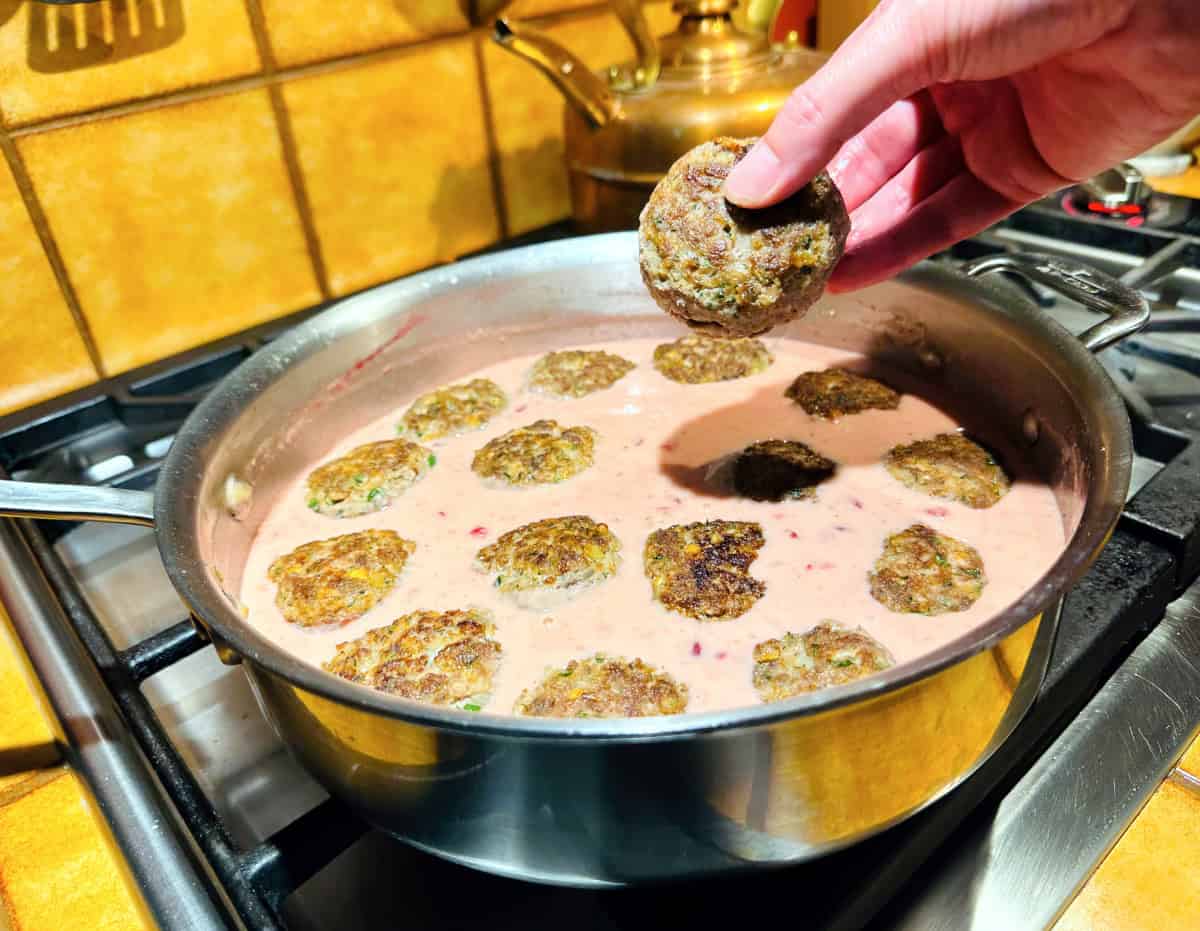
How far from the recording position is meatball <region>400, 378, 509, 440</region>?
148cm

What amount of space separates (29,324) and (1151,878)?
169cm

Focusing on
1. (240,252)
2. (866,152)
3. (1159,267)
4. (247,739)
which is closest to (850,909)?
(247,739)

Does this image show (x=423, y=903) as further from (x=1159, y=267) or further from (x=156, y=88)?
(x=1159, y=267)

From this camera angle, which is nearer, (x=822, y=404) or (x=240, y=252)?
(x=822, y=404)

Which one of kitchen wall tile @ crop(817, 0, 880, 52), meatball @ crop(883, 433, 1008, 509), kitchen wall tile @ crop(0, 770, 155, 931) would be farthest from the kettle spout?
kitchen wall tile @ crop(0, 770, 155, 931)

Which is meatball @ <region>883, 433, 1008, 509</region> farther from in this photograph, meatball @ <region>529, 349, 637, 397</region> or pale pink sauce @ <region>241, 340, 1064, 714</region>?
meatball @ <region>529, 349, 637, 397</region>

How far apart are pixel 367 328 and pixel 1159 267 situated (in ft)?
4.26

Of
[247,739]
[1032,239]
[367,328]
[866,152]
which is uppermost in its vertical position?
[866,152]

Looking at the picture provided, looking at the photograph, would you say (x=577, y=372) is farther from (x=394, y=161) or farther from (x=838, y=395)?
(x=394, y=161)

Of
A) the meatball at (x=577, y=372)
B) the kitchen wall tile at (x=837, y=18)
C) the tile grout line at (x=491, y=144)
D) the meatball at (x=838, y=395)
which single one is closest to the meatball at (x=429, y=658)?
the meatball at (x=577, y=372)

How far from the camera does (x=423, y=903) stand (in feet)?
2.81

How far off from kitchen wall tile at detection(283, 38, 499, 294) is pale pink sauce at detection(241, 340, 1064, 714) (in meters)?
0.44

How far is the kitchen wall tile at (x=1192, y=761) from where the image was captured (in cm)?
93

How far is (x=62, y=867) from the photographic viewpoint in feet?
2.93
